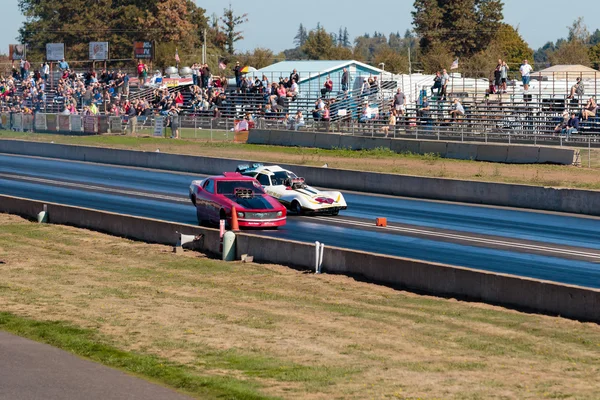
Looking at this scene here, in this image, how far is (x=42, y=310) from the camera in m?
16.5

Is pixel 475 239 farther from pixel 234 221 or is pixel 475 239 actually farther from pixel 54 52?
pixel 54 52

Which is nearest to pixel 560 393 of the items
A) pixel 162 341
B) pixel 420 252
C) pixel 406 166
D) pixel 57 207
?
pixel 162 341

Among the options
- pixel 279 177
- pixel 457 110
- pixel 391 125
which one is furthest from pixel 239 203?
pixel 457 110

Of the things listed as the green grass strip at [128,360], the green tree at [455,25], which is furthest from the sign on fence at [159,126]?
the green tree at [455,25]

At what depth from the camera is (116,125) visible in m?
58.2

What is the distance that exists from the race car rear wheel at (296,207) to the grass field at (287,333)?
7.65 m

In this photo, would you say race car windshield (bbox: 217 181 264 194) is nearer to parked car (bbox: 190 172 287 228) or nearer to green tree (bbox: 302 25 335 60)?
parked car (bbox: 190 172 287 228)

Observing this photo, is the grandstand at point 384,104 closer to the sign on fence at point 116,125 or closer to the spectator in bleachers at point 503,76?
the spectator in bleachers at point 503,76

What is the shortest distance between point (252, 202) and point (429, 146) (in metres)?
17.9

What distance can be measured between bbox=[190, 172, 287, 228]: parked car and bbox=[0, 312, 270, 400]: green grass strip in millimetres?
10855

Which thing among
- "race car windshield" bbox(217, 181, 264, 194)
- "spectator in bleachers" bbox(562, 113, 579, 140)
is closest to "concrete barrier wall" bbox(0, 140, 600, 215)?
"spectator in bleachers" bbox(562, 113, 579, 140)

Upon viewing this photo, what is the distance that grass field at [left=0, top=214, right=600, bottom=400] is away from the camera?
1169 cm

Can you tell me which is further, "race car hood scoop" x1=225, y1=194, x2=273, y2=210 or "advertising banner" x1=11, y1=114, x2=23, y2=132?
"advertising banner" x1=11, y1=114, x2=23, y2=132

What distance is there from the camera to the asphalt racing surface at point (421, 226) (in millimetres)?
22422
